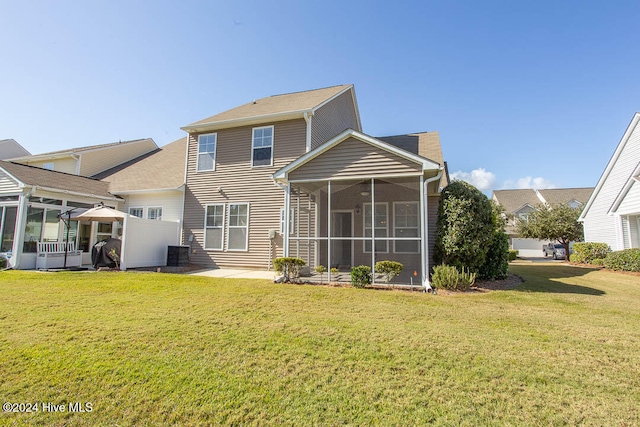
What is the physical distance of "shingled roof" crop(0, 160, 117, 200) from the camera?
36.9 ft

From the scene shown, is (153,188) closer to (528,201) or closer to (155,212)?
(155,212)

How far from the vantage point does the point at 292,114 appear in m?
11.6

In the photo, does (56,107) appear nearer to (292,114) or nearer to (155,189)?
(155,189)

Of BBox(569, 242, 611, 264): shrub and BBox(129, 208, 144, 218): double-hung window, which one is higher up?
BBox(129, 208, 144, 218): double-hung window

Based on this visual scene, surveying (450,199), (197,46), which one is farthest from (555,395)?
(197,46)

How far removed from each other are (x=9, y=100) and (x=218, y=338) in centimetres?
1161

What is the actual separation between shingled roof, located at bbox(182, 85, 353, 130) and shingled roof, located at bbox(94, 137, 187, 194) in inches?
105

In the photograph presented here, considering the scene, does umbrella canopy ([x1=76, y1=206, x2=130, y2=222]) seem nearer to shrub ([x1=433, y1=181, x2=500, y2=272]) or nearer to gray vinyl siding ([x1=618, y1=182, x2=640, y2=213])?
shrub ([x1=433, y1=181, x2=500, y2=272])

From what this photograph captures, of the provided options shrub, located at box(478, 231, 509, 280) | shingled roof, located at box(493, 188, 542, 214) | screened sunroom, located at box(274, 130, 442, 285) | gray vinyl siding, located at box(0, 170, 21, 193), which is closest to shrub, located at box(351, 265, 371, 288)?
screened sunroom, located at box(274, 130, 442, 285)

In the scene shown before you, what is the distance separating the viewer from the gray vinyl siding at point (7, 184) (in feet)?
36.4

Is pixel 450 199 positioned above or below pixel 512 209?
below

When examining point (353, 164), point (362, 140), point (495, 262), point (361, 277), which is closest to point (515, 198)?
point (495, 262)

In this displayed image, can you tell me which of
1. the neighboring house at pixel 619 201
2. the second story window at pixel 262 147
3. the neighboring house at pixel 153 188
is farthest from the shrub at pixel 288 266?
the neighboring house at pixel 619 201

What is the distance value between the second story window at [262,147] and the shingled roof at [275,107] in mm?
662
